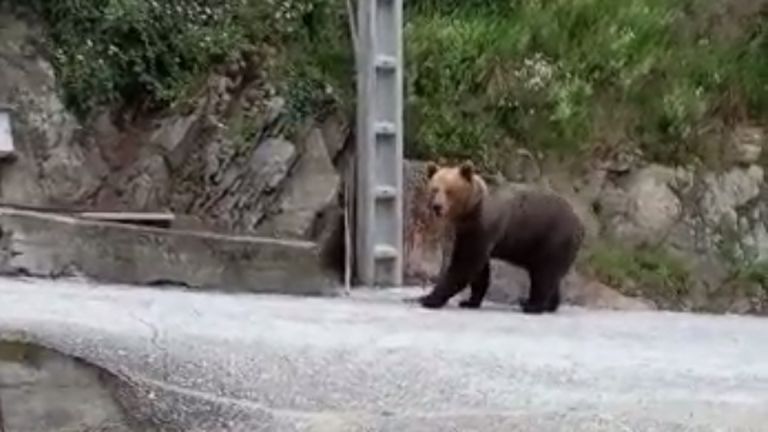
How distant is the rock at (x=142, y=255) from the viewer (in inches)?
383

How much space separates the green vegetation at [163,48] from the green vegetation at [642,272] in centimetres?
206

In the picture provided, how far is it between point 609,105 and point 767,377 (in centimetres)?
604

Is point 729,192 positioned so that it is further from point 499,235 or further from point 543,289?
point 499,235

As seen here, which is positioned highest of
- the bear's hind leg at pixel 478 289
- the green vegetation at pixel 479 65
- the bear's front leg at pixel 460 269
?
the green vegetation at pixel 479 65

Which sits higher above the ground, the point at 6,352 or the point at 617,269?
the point at 6,352

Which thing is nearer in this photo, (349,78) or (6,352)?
(6,352)

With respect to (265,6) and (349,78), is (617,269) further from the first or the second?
(265,6)

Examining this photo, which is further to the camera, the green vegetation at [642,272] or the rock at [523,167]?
the rock at [523,167]

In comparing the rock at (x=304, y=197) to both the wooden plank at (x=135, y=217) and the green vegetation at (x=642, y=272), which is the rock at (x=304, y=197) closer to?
the wooden plank at (x=135, y=217)

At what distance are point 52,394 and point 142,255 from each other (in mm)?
4289

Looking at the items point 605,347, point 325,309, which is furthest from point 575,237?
point 605,347

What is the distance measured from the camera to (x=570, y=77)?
41.6 feet

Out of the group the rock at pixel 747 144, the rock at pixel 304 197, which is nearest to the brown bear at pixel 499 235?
the rock at pixel 304 197

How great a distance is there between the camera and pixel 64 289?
8672mm
